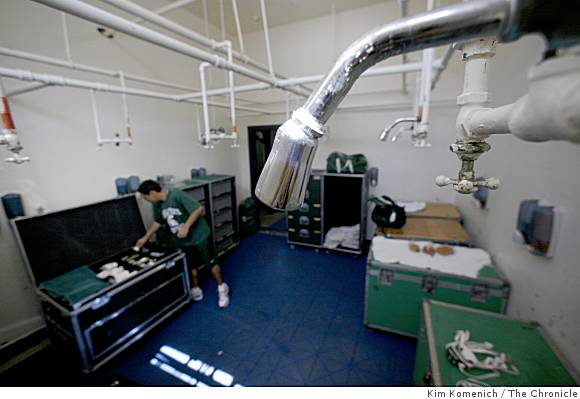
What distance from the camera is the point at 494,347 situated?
1.34m

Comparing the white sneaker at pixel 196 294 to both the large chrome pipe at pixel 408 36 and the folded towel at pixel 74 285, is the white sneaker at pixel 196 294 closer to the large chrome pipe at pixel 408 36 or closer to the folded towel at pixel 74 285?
the folded towel at pixel 74 285

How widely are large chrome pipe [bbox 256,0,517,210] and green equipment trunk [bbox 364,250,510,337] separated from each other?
196 cm

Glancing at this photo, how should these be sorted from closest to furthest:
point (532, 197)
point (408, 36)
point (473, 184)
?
point (408, 36) < point (473, 184) < point (532, 197)

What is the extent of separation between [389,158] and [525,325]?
9.72 feet

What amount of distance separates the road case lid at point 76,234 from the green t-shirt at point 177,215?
354 mm

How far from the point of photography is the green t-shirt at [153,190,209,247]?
106 inches

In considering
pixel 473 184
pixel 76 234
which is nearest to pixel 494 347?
pixel 473 184

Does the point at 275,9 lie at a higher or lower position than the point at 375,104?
higher

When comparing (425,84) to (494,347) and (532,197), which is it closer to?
(532,197)

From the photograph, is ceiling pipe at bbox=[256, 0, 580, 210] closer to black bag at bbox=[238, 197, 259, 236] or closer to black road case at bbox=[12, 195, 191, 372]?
black road case at bbox=[12, 195, 191, 372]

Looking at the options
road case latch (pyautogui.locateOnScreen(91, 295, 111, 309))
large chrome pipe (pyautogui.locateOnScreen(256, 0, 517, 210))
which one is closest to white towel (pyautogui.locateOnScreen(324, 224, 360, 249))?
road case latch (pyautogui.locateOnScreen(91, 295, 111, 309))

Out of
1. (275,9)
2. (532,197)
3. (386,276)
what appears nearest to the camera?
(532,197)

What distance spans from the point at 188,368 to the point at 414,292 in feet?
6.64

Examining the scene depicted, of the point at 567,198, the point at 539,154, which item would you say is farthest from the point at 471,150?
the point at 539,154
